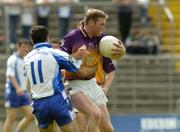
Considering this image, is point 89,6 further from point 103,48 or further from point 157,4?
point 103,48

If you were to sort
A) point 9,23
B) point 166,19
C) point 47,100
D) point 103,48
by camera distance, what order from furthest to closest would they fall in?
point 166,19 → point 9,23 → point 103,48 → point 47,100

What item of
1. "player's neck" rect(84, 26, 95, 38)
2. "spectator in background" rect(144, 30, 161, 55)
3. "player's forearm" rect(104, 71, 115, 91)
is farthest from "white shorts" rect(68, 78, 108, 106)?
"spectator in background" rect(144, 30, 161, 55)

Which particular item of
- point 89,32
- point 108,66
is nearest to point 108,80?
point 108,66

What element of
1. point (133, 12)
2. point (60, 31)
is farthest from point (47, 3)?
point (133, 12)

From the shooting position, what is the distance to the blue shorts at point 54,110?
10234 mm

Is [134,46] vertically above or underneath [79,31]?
underneath

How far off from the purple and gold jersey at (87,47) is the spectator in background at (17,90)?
517 centimetres

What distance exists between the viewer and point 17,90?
16250 mm

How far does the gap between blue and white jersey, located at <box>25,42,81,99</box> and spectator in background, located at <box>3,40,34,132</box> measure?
592cm

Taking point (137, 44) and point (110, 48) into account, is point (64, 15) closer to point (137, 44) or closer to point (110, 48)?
point (137, 44)

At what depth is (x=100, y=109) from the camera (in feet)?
36.9

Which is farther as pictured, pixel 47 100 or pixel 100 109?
pixel 100 109

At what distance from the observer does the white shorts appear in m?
11.1

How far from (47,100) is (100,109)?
49.0 inches
